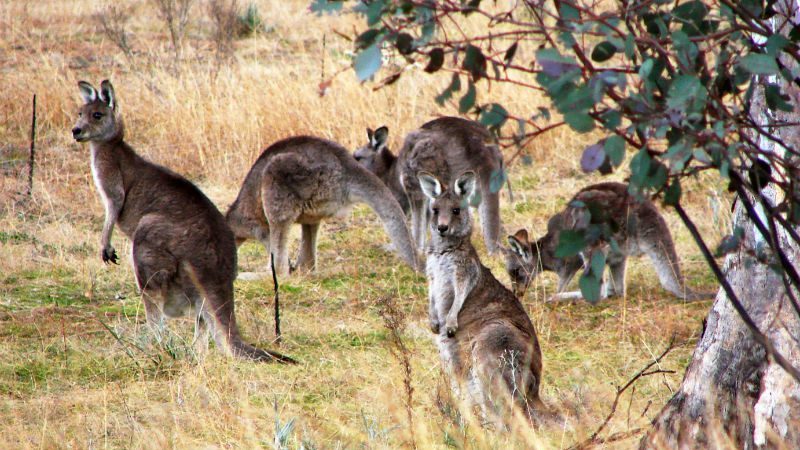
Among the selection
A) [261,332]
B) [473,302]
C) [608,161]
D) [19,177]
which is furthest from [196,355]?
[19,177]

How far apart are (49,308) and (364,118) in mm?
4867

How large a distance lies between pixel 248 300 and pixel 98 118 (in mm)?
1671

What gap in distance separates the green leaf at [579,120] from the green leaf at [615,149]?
0.06 m

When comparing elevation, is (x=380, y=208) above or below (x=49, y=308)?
above

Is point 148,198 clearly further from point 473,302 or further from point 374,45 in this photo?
point 374,45

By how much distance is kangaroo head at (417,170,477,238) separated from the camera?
5840 mm

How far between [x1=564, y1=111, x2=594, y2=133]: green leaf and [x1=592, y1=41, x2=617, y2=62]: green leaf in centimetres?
30

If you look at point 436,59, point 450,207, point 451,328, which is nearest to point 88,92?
point 450,207

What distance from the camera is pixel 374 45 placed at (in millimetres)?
1990

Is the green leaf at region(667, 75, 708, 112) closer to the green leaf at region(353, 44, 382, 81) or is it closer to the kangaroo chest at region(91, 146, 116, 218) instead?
the green leaf at region(353, 44, 382, 81)

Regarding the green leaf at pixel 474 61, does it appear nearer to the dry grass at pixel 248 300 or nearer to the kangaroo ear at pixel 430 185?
the dry grass at pixel 248 300

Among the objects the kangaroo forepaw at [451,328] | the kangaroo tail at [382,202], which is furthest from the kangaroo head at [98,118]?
the kangaroo forepaw at [451,328]

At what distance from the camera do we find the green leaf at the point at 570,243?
2.21 m

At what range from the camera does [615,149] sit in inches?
77.7
